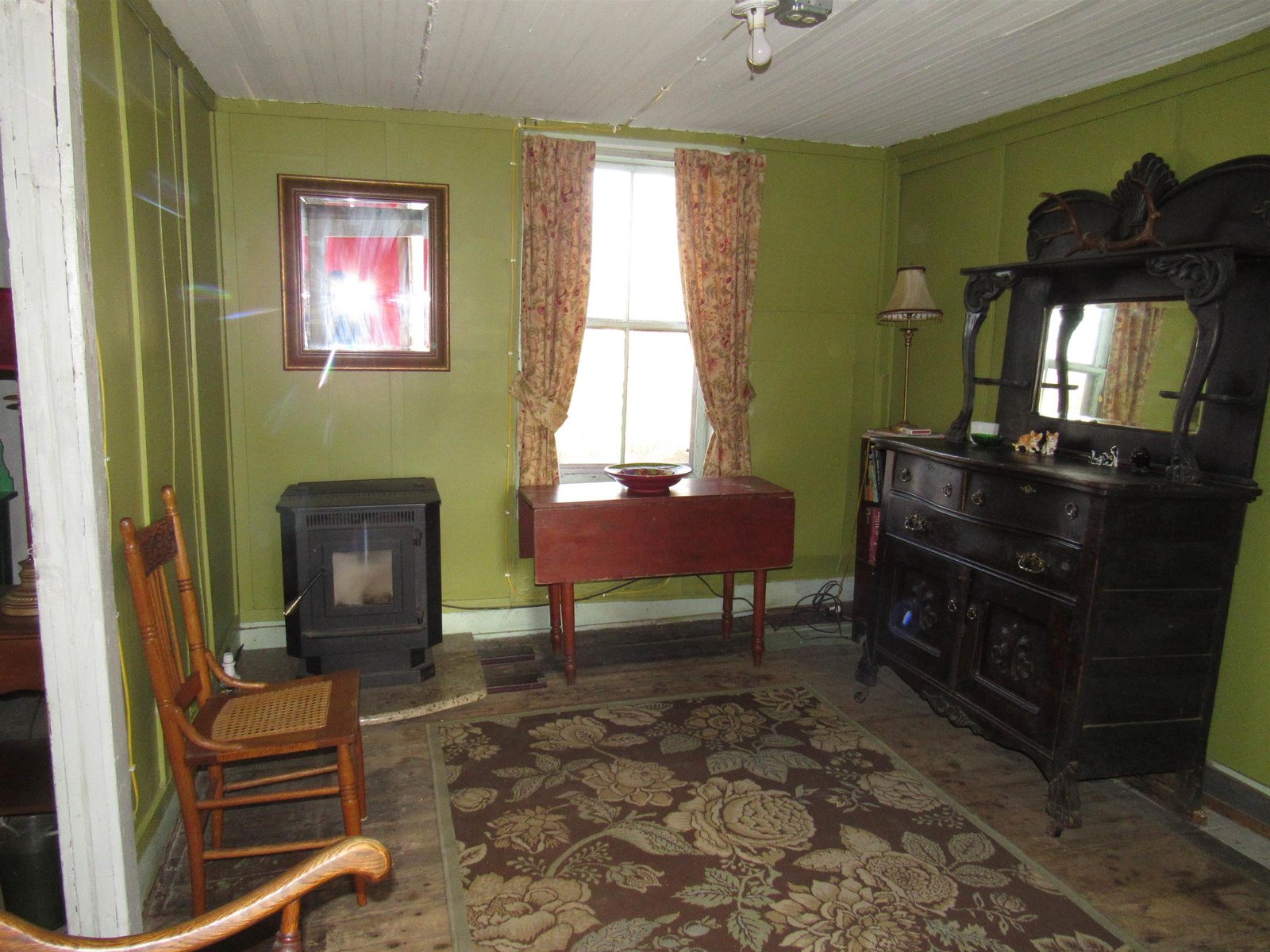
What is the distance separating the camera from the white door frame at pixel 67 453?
5.32 ft

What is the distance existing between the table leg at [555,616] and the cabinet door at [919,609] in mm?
1389

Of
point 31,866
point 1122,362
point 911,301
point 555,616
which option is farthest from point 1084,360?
point 31,866

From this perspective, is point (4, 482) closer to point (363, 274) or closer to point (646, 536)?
point (363, 274)

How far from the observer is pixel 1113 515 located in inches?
90.4

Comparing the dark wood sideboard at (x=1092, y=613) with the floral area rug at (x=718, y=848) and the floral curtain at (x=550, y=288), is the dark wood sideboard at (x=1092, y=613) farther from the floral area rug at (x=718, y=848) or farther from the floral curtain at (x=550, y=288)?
the floral curtain at (x=550, y=288)

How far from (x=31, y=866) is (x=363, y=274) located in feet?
8.11

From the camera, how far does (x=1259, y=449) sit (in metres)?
2.52

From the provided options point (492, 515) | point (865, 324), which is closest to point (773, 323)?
point (865, 324)

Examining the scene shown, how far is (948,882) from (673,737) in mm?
1063

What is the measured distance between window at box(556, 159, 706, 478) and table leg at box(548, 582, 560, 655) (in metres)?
0.63

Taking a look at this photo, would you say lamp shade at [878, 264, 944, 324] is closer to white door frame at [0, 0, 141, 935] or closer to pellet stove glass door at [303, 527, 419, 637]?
pellet stove glass door at [303, 527, 419, 637]

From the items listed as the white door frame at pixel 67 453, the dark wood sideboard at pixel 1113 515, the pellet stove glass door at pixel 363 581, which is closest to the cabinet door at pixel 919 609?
the dark wood sideboard at pixel 1113 515

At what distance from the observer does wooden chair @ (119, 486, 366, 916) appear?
6.24ft

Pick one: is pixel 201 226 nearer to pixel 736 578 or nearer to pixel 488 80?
pixel 488 80
